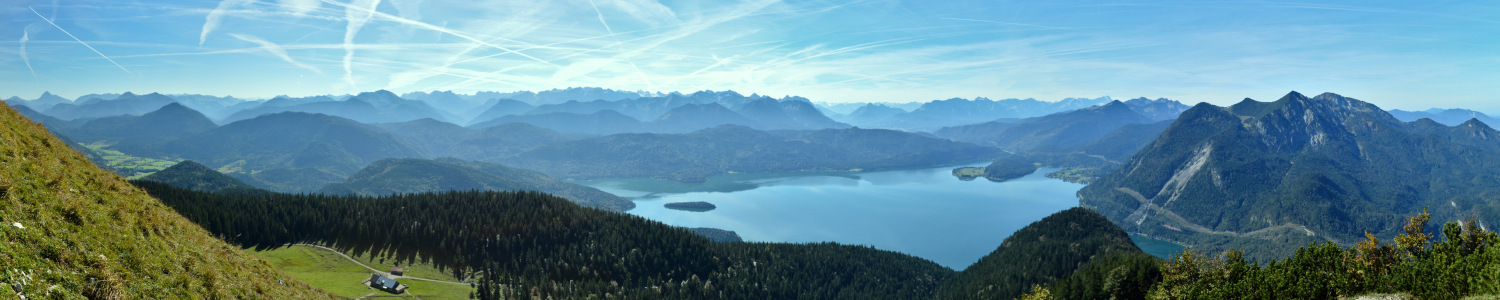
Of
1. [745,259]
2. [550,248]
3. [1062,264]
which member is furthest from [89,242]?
[1062,264]

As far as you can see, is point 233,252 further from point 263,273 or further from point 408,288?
point 408,288

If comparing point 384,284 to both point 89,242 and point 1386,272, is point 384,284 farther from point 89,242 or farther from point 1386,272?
point 1386,272

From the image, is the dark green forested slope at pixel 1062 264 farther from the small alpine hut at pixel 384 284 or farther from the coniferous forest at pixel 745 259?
the small alpine hut at pixel 384 284

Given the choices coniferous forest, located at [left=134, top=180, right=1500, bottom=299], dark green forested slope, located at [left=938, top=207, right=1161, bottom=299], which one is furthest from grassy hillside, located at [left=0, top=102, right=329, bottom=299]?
dark green forested slope, located at [left=938, top=207, right=1161, bottom=299]

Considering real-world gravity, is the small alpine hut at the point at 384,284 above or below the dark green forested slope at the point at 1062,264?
below

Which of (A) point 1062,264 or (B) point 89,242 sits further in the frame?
(A) point 1062,264

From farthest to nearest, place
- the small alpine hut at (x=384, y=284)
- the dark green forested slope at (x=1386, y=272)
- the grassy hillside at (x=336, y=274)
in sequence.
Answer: the small alpine hut at (x=384, y=284) < the grassy hillside at (x=336, y=274) < the dark green forested slope at (x=1386, y=272)

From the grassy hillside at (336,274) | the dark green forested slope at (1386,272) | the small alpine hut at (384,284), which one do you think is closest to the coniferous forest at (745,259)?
the dark green forested slope at (1386,272)
